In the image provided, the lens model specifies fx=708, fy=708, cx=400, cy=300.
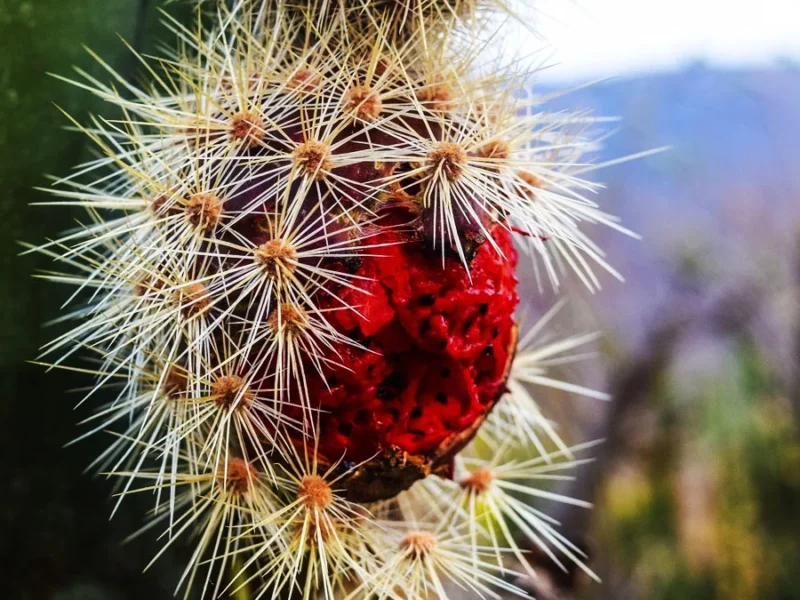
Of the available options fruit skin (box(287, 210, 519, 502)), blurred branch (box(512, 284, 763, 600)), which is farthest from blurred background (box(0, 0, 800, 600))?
fruit skin (box(287, 210, 519, 502))

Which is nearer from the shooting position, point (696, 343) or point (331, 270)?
point (331, 270)

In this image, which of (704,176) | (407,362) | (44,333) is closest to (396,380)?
(407,362)

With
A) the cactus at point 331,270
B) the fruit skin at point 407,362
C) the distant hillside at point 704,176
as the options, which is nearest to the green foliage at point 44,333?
the cactus at point 331,270

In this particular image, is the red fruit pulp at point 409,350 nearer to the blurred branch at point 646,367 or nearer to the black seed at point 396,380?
the black seed at point 396,380

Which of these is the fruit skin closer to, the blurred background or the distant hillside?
the blurred background

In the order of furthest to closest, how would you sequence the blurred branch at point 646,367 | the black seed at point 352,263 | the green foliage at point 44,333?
the blurred branch at point 646,367
the green foliage at point 44,333
the black seed at point 352,263

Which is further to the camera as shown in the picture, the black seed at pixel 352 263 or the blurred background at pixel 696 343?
the blurred background at pixel 696 343

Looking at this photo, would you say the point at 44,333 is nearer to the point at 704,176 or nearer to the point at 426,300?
the point at 426,300
